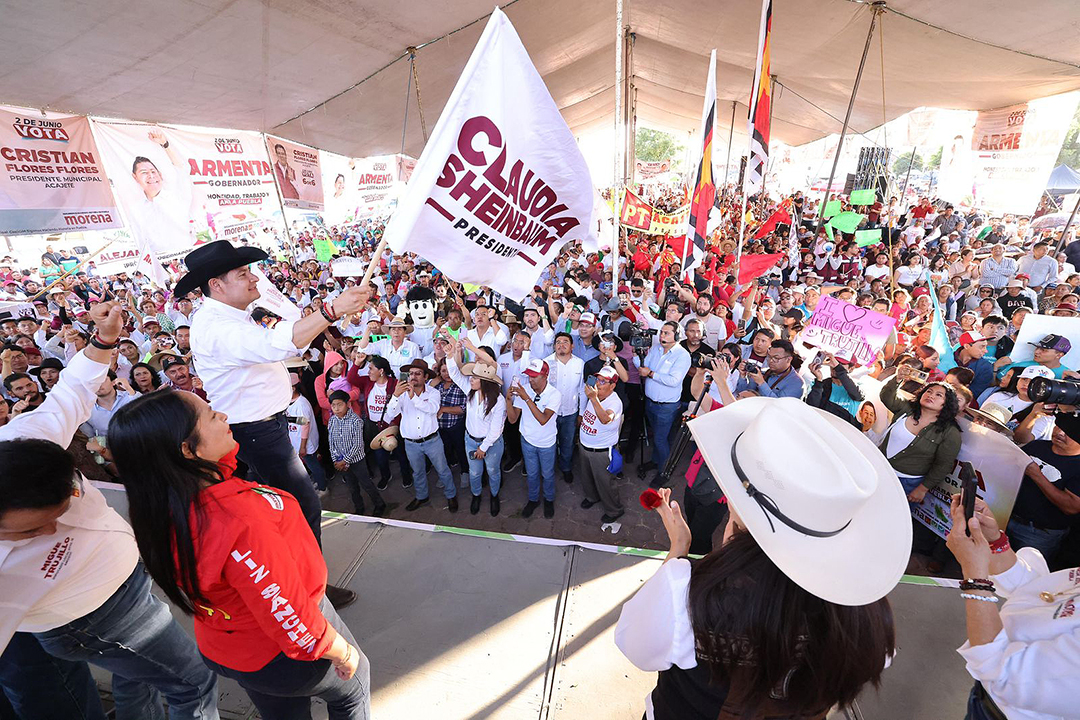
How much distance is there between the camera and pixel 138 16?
5.41 metres

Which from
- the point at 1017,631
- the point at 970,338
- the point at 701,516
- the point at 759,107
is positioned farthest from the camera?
the point at 759,107

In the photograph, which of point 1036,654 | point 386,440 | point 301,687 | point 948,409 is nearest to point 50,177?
point 386,440

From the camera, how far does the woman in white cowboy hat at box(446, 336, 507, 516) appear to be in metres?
4.70

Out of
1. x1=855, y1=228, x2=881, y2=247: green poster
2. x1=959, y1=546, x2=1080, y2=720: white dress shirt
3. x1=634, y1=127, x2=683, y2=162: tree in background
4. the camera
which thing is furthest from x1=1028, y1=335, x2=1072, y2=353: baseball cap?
x1=634, y1=127, x2=683, y2=162: tree in background

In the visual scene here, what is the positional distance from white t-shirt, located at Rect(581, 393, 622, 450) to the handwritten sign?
241cm

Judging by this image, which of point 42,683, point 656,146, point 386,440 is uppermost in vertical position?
point 656,146

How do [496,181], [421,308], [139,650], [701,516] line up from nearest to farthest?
[139,650] < [496,181] < [701,516] < [421,308]

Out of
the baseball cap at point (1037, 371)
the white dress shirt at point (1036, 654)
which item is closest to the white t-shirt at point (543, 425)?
the white dress shirt at point (1036, 654)

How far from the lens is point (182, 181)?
10445 millimetres

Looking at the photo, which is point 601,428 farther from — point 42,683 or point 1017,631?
point 42,683

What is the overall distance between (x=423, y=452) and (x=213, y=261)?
3064mm

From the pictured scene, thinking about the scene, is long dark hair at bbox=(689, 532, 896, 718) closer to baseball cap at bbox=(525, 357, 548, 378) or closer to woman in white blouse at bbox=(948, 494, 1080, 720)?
woman in white blouse at bbox=(948, 494, 1080, 720)

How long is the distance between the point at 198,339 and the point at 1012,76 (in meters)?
15.9

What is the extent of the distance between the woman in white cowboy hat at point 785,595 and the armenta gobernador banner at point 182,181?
12.9 m
